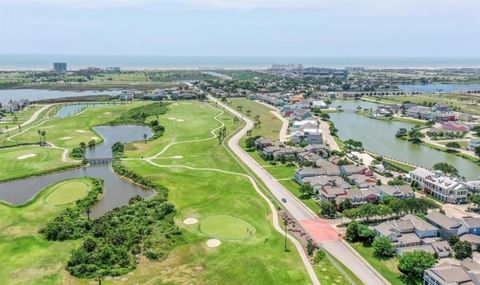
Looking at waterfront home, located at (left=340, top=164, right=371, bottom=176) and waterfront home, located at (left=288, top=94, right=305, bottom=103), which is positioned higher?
waterfront home, located at (left=288, top=94, right=305, bottom=103)

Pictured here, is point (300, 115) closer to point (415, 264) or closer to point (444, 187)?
point (444, 187)

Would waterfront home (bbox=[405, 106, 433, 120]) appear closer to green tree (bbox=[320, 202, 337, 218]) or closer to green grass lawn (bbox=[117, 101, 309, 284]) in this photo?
green grass lawn (bbox=[117, 101, 309, 284])

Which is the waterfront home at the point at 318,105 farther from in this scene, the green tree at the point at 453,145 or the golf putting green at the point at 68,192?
the golf putting green at the point at 68,192

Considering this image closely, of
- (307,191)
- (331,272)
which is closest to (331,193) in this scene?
(307,191)

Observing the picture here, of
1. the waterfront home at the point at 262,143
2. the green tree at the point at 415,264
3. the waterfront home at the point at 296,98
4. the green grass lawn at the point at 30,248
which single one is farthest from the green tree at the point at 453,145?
the green grass lawn at the point at 30,248

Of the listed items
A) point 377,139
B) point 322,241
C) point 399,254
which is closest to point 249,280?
point 322,241

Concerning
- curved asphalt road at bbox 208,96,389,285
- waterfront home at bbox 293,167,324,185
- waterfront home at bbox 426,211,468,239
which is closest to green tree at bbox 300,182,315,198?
curved asphalt road at bbox 208,96,389,285

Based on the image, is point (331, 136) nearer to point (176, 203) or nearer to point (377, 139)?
point (377, 139)
